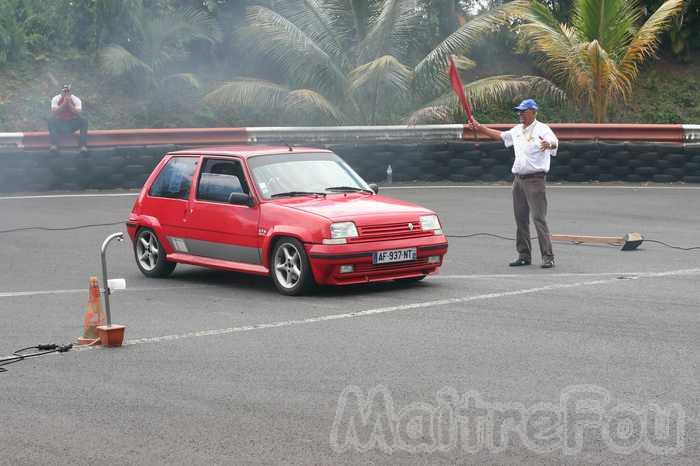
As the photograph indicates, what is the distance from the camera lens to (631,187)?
22.4m

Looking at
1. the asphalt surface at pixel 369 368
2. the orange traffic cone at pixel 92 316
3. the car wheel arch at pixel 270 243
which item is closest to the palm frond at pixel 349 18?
the asphalt surface at pixel 369 368

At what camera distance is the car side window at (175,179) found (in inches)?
505

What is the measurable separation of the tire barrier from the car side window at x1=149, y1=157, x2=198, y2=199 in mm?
9630

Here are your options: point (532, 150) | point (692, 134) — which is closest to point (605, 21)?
point (692, 134)

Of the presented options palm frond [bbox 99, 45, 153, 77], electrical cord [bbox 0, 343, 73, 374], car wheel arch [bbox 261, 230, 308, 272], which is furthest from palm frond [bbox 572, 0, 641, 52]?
electrical cord [bbox 0, 343, 73, 374]

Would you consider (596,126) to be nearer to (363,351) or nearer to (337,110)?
(337,110)

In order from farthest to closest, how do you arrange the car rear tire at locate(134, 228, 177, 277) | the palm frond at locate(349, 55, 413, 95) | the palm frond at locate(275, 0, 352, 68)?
the palm frond at locate(275, 0, 352, 68), the palm frond at locate(349, 55, 413, 95), the car rear tire at locate(134, 228, 177, 277)

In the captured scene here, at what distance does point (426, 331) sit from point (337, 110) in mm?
18139

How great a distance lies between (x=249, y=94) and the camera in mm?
27203

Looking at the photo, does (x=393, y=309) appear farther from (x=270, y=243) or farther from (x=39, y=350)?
(x=39, y=350)

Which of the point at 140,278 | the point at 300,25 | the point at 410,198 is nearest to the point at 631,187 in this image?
the point at 410,198

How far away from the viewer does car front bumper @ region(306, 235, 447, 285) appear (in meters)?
11.1

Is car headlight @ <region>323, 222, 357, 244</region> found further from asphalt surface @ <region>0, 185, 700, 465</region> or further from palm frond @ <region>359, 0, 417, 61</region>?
palm frond @ <region>359, 0, 417, 61</region>

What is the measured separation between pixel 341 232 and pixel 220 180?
185 centimetres
